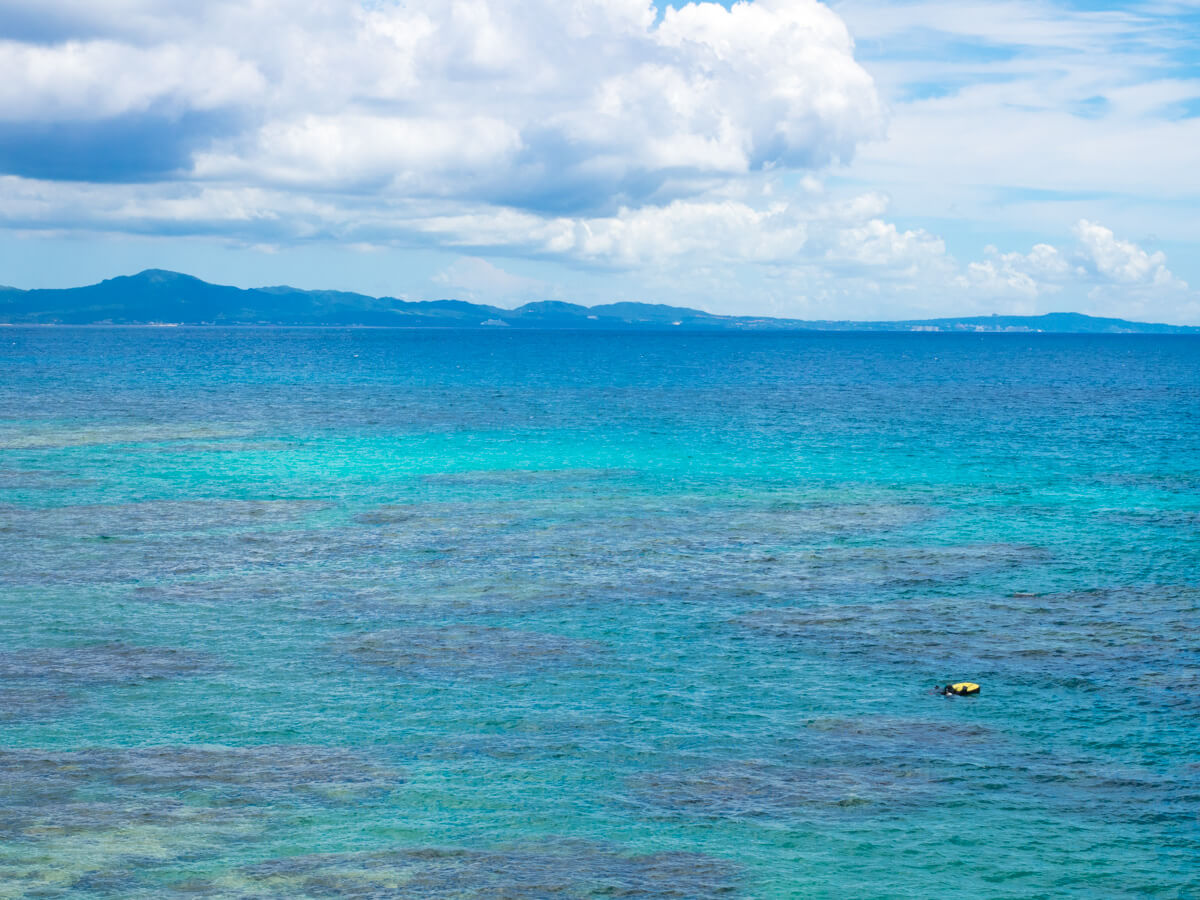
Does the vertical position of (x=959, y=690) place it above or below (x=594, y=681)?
above

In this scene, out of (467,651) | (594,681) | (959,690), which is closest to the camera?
(959,690)

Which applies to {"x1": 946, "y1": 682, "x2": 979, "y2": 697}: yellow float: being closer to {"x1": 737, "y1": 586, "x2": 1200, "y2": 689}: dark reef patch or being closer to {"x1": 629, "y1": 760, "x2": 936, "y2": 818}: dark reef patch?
{"x1": 737, "y1": 586, "x2": 1200, "y2": 689}: dark reef patch

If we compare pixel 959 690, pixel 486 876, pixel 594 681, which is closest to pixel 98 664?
pixel 594 681

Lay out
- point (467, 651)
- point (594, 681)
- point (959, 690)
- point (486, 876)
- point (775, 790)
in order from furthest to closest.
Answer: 1. point (467, 651)
2. point (594, 681)
3. point (959, 690)
4. point (775, 790)
5. point (486, 876)

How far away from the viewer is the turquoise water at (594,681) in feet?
69.5

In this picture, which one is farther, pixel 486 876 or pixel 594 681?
pixel 594 681

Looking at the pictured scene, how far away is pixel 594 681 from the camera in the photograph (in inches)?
1206

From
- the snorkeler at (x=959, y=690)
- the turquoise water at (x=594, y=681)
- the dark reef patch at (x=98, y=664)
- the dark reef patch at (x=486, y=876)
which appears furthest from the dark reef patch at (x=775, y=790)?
the dark reef patch at (x=98, y=664)

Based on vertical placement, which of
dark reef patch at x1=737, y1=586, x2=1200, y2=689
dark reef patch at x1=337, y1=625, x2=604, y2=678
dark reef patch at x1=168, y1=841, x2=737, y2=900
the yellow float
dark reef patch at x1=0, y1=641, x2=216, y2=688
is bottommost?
dark reef patch at x1=168, y1=841, x2=737, y2=900

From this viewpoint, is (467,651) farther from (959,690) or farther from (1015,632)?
(1015,632)

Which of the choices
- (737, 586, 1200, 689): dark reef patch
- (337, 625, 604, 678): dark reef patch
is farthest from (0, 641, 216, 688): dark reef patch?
(737, 586, 1200, 689): dark reef patch

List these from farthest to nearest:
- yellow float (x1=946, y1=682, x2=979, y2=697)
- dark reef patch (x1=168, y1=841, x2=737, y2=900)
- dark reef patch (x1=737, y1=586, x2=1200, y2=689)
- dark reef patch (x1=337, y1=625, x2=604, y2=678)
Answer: dark reef patch (x1=737, y1=586, x2=1200, y2=689) < dark reef patch (x1=337, y1=625, x2=604, y2=678) < yellow float (x1=946, y1=682, x2=979, y2=697) < dark reef patch (x1=168, y1=841, x2=737, y2=900)

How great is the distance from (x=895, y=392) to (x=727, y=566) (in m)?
108

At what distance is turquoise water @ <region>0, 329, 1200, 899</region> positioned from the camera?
21.2 m
